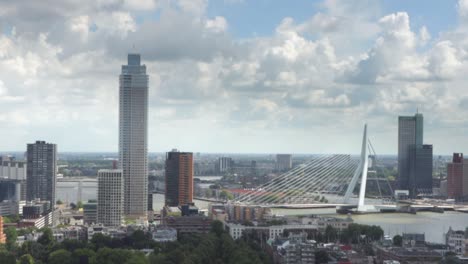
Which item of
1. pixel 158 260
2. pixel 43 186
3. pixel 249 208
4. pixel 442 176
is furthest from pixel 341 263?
pixel 442 176

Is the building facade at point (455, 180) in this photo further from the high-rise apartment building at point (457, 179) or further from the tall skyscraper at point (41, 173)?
the tall skyscraper at point (41, 173)

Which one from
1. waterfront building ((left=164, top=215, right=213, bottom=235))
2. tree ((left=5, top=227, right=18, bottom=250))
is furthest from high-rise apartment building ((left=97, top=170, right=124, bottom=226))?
tree ((left=5, top=227, right=18, bottom=250))

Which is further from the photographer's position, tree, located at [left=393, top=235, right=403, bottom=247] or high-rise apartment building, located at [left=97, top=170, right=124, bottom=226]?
high-rise apartment building, located at [left=97, top=170, right=124, bottom=226]

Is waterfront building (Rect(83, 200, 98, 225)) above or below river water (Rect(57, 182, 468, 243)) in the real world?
above

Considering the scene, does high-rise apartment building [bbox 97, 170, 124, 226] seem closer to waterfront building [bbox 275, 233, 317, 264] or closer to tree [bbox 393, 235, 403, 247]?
waterfront building [bbox 275, 233, 317, 264]

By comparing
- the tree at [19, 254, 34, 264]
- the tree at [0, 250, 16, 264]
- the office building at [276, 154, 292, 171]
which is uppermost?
the office building at [276, 154, 292, 171]

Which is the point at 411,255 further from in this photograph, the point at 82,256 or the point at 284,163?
A: the point at 284,163
